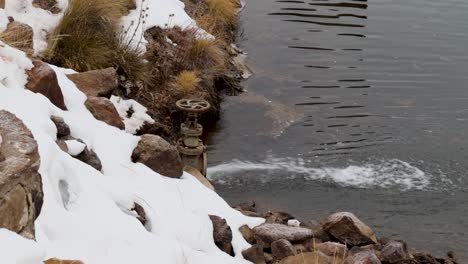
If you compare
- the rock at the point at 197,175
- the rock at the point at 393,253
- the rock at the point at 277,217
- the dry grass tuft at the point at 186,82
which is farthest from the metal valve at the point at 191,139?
the rock at the point at 393,253

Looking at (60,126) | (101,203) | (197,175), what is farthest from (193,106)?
(101,203)

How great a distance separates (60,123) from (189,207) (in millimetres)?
1235

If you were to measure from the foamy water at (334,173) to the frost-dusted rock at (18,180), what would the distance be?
4412 millimetres

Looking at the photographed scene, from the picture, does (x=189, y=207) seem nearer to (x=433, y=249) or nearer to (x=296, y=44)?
(x=433, y=249)

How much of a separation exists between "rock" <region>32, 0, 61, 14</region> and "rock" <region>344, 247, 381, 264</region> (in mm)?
4395

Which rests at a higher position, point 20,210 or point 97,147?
point 20,210

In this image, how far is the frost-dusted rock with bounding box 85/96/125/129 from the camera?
5895mm

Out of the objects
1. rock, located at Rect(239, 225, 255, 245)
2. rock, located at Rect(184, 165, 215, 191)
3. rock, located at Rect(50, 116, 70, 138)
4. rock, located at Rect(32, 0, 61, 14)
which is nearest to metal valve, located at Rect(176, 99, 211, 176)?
rock, located at Rect(184, 165, 215, 191)

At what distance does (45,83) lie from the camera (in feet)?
17.2

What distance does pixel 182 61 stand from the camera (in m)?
9.09

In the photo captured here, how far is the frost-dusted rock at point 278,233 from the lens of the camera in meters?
5.68

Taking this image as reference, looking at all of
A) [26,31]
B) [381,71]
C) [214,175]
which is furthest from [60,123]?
[381,71]

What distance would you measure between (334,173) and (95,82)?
3.12m

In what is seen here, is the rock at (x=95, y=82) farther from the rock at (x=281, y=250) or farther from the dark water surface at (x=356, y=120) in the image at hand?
the rock at (x=281, y=250)
